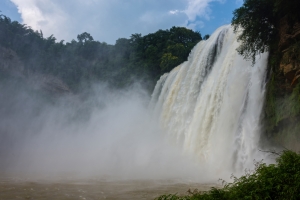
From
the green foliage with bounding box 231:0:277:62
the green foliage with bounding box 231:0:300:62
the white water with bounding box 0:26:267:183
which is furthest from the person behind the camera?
the white water with bounding box 0:26:267:183

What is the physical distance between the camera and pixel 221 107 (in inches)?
495

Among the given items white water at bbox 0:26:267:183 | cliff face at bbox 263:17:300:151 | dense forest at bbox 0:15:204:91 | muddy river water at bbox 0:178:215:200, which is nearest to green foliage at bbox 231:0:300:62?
cliff face at bbox 263:17:300:151

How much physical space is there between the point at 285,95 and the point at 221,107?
2.95 m

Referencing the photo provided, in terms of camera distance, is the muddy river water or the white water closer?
the muddy river water

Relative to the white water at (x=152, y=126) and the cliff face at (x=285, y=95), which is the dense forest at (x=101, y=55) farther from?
the cliff face at (x=285, y=95)

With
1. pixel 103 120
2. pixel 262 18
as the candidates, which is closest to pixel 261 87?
pixel 262 18

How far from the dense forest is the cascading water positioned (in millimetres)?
11973

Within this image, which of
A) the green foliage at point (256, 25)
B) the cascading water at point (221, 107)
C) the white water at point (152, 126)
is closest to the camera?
the green foliage at point (256, 25)

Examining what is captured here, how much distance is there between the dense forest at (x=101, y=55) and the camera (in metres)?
32.0

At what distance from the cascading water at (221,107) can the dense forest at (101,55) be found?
39.3ft

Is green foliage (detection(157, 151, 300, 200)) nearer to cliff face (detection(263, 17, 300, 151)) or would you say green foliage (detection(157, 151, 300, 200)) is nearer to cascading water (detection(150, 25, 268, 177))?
cliff face (detection(263, 17, 300, 151))

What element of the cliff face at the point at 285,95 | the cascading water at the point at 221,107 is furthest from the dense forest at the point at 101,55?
the cliff face at the point at 285,95

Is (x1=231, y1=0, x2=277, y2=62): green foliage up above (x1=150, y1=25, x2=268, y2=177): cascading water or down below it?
above

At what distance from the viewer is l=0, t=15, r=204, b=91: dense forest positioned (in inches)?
1259
